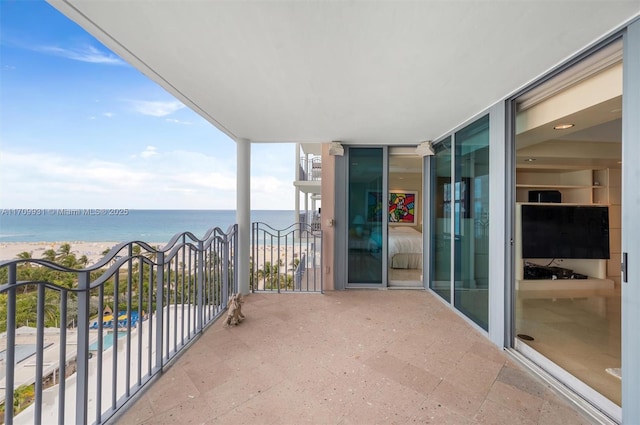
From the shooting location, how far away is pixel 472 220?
2.87m

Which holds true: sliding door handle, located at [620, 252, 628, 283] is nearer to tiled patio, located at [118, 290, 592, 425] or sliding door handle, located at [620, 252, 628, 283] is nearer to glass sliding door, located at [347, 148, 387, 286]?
tiled patio, located at [118, 290, 592, 425]

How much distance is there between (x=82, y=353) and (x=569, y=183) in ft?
21.8

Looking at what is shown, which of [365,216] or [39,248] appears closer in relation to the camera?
[365,216]

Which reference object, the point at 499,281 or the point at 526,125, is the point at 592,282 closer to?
the point at 499,281

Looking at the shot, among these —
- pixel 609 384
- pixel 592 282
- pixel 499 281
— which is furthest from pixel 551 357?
pixel 592 282

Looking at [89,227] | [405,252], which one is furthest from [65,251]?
[89,227]

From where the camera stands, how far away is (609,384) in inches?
69.0

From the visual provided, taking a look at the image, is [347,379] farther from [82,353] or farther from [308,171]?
[308,171]

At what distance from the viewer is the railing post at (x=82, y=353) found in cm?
130

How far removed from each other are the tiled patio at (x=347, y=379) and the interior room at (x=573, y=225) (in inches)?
20.0

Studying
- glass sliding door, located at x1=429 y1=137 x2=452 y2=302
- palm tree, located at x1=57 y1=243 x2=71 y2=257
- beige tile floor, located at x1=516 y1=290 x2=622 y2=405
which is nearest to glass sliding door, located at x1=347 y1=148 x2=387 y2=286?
glass sliding door, located at x1=429 y1=137 x2=452 y2=302

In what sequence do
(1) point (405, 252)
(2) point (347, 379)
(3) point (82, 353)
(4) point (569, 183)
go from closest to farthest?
(3) point (82, 353) → (2) point (347, 379) → (4) point (569, 183) → (1) point (405, 252)

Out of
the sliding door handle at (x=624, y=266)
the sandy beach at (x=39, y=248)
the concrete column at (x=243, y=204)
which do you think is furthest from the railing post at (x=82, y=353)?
the sandy beach at (x=39, y=248)

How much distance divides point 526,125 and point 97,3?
3322 mm
